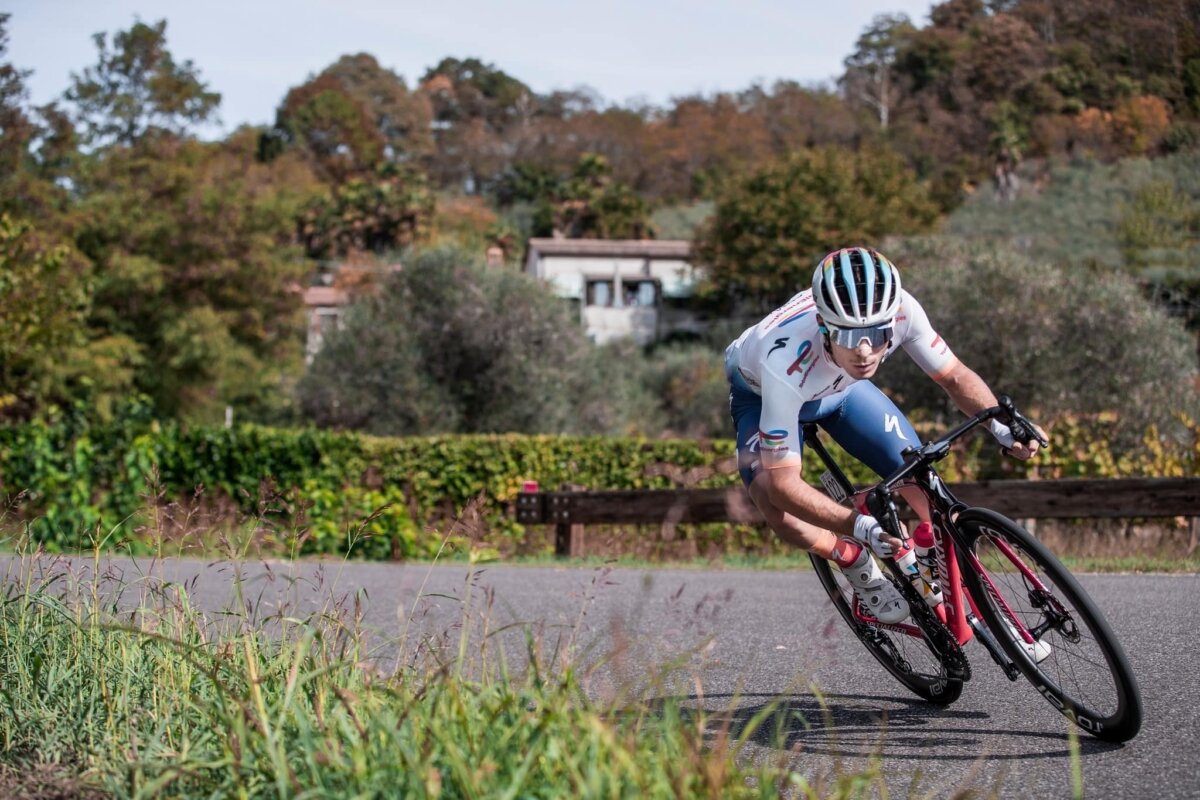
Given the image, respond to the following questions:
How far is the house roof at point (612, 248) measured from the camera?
6844cm

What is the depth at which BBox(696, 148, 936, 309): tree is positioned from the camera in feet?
205

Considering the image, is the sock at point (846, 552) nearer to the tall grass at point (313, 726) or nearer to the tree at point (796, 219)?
the tall grass at point (313, 726)

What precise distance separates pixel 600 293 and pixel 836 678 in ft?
211

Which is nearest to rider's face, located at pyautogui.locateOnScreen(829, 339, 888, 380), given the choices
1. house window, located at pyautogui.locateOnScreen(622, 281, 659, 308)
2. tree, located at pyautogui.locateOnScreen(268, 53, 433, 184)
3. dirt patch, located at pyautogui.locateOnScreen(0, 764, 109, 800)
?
dirt patch, located at pyautogui.locateOnScreen(0, 764, 109, 800)

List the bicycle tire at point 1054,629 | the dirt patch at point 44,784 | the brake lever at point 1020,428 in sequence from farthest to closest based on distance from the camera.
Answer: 1. the brake lever at point 1020,428
2. the bicycle tire at point 1054,629
3. the dirt patch at point 44,784

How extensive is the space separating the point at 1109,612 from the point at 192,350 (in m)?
36.4

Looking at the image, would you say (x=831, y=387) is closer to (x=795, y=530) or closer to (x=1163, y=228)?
(x=795, y=530)

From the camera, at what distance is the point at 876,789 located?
4.21 m

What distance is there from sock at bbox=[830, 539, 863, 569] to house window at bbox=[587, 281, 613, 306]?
64641mm

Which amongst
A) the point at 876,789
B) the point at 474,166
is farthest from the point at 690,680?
the point at 474,166

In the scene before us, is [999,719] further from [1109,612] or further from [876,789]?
[1109,612]

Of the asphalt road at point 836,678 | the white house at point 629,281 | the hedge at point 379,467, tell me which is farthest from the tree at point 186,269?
the asphalt road at point 836,678

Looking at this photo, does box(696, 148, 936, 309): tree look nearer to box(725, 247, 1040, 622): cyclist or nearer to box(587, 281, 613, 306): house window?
box(587, 281, 613, 306): house window

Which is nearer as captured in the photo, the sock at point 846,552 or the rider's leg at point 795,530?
the sock at point 846,552
